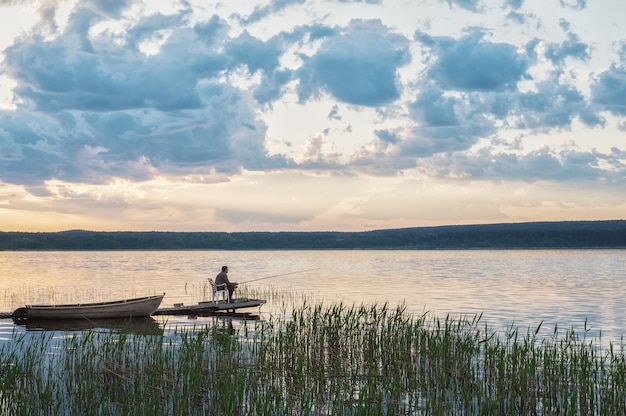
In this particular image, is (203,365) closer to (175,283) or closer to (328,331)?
(328,331)

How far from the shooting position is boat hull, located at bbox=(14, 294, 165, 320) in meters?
30.3

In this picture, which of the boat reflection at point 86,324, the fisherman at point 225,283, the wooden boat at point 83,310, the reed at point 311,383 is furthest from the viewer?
the fisherman at point 225,283

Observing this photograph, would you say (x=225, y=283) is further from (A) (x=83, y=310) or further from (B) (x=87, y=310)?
(A) (x=83, y=310)

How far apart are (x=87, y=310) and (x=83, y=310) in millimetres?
170

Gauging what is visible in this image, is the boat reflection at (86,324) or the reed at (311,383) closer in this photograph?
the reed at (311,383)

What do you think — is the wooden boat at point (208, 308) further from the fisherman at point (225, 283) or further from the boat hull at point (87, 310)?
the boat hull at point (87, 310)

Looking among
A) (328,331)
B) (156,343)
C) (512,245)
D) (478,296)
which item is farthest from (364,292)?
(512,245)

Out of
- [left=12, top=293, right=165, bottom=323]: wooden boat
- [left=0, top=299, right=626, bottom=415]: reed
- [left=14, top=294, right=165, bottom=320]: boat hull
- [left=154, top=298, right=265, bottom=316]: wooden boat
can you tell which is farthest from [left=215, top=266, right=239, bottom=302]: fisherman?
[left=0, top=299, right=626, bottom=415]: reed

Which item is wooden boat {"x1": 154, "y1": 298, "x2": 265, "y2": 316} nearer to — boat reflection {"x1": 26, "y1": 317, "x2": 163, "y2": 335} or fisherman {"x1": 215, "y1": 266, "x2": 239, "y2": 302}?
fisherman {"x1": 215, "y1": 266, "x2": 239, "y2": 302}

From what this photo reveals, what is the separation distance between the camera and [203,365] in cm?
1591

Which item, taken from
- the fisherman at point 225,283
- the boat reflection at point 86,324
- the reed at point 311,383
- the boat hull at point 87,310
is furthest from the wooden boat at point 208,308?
the reed at point 311,383

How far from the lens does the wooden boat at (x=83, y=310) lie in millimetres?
30328

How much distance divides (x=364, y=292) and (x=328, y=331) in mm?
30834

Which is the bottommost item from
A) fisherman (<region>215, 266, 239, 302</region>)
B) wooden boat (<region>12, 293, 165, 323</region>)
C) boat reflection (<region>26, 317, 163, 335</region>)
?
boat reflection (<region>26, 317, 163, 335</region>)
